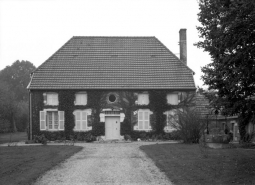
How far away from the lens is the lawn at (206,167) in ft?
38.1

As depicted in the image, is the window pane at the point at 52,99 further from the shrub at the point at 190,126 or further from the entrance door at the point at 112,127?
the shrub at the point at 190,126

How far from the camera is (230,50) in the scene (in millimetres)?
11977

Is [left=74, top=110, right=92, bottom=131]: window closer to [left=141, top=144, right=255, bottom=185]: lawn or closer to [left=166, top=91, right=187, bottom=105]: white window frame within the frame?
[left=166, top=91, right=187, bottom=105]: white window frame

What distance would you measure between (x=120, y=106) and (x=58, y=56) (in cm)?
712

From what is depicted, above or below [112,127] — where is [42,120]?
above

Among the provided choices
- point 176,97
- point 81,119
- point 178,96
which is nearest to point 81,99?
point 81,119

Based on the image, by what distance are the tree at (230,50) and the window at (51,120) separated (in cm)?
1954

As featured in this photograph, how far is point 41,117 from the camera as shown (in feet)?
104

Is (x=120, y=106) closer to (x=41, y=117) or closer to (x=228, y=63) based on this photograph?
(x=41, y=117)

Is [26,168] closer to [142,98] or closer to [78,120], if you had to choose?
[78,120]

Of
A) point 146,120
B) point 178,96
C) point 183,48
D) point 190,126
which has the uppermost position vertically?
point 183,48

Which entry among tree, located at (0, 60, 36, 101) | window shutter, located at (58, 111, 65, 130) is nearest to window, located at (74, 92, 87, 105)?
window shutter, located at (58, 111, 65, 130)

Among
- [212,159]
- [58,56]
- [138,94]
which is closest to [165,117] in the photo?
[138,94]

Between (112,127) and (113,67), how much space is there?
16.5 feet
